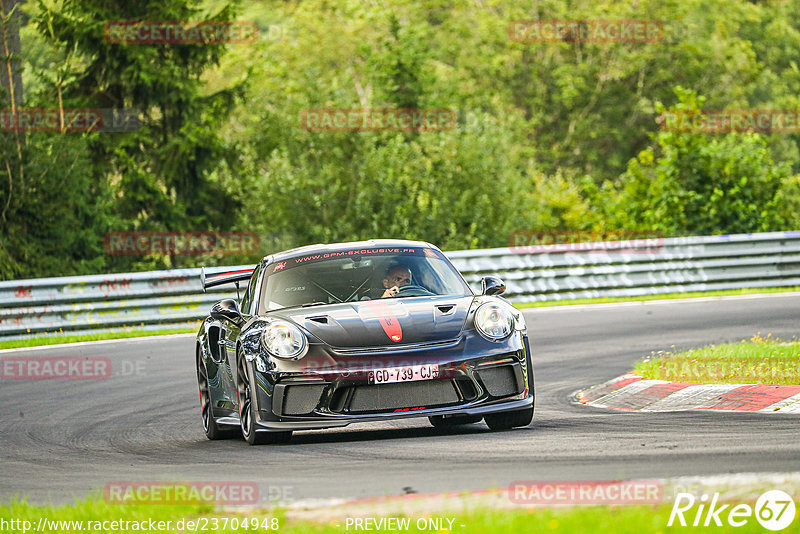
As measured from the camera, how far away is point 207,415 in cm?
959

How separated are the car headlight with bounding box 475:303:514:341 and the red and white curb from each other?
5.35 ft

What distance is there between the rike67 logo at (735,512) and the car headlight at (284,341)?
11.1 feet

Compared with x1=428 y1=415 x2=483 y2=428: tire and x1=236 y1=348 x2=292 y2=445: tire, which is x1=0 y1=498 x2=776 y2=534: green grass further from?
x1=428 y1=415 x2=483 y2=428: tire

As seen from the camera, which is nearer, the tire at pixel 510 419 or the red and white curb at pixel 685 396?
the tire at pixel 510 419

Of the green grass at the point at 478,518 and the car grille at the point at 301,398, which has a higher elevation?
the green grass at the point at 478,518

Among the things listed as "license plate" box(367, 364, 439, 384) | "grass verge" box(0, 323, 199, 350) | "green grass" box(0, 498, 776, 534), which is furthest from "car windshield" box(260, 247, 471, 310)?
"grass verge" box(0, 323, 199, 350)

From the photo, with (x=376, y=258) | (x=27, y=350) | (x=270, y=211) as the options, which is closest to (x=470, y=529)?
(x=376, y=258)

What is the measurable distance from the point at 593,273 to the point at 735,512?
53.0 feet

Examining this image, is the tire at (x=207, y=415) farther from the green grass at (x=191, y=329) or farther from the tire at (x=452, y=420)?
the green grass at (x=191, y=329)

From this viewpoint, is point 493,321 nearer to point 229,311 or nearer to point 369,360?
point 369,360

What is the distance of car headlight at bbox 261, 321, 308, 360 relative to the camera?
803 cm

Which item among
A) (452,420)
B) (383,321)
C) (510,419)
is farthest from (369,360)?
(510,419)

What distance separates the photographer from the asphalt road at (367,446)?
635 cm

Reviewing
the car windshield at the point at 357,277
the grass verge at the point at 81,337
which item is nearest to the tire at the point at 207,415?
the car windshield at the point at 357,277
